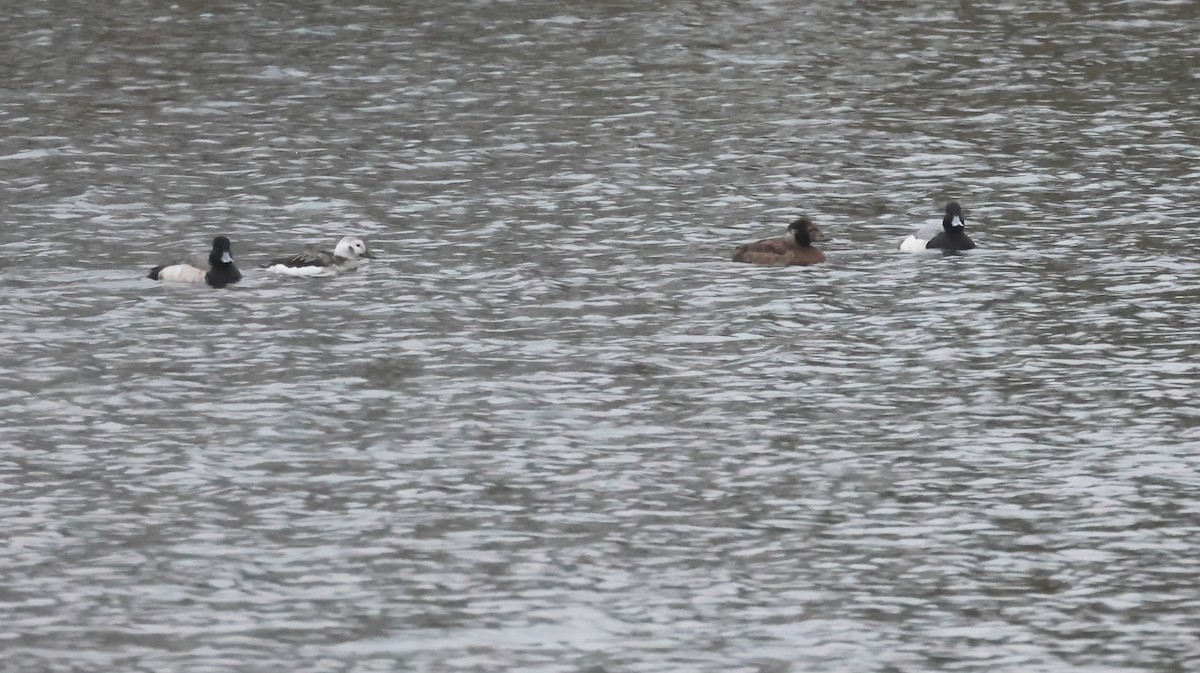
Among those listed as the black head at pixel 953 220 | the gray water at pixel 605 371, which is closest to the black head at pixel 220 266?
the gray water at pixel 605 371

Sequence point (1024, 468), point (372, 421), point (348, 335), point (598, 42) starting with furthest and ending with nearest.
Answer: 1. point (598, 42)
2. point (348, 335)
3. point (372, 421)
4. point (1024, 468)

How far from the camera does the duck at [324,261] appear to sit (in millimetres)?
25969

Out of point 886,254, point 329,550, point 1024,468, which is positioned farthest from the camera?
point 886,254

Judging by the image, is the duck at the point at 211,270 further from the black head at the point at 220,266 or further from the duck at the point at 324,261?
the duck at the point at 324,261

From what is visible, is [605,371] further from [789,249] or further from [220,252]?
[220,252]

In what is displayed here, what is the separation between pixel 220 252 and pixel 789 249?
7.21m

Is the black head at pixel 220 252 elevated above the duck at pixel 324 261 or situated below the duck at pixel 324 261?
above

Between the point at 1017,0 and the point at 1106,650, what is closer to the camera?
the point at 1106,650

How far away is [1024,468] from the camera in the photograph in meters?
18.5

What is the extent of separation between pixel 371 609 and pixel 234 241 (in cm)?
1368

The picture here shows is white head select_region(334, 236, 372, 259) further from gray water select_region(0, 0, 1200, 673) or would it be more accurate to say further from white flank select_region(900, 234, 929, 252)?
white flank select_region(900, 234, 929, 252)

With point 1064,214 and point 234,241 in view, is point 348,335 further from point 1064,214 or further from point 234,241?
point 1064,214

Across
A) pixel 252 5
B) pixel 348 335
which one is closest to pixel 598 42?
pixel 252 5

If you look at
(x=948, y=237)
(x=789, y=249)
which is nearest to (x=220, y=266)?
(x=789, y=249)
